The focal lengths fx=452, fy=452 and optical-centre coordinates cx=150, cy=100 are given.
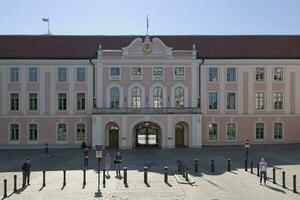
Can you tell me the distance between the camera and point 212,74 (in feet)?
147

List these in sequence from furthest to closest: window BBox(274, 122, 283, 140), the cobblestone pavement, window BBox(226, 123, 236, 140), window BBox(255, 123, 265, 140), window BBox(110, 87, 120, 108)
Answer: window BBox(274, 122, 283, 140), window BBox(255, 123, 265, 140), window BBox(226, 123, 236, 140), window BBox(110, 87, 120, 108), the cobblestone pavement

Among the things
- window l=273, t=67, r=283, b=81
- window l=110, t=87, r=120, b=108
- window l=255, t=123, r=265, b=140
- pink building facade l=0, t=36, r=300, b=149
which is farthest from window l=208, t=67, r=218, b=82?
window l=110, t=87, r=120, b=108

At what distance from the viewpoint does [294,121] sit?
45.2m

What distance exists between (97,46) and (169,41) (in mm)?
7525

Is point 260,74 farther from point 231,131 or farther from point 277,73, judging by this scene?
point 231,131

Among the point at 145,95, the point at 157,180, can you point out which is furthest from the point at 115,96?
the point at 157,180

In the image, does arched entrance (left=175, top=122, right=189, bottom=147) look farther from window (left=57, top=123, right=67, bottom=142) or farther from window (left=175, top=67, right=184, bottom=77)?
window (left=57, top=123, right=67, bottom=142)

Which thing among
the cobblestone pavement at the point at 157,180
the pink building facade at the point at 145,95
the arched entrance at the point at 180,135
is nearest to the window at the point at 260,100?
the pink building facade at the point at 145,95

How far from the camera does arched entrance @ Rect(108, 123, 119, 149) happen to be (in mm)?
43781

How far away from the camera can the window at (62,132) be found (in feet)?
145

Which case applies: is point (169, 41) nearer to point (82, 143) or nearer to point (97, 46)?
point (97, 46)

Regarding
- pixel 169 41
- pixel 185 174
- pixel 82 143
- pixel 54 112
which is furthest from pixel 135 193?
pixel 169 41

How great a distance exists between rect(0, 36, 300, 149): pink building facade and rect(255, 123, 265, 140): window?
3.9 inches

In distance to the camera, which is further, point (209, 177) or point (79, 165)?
point (79, 165)
